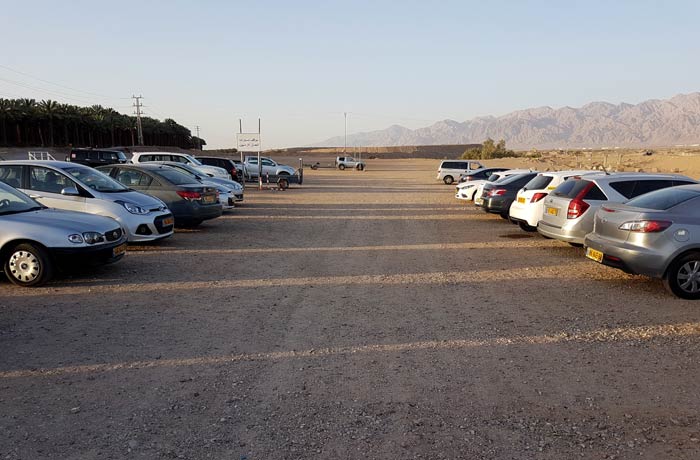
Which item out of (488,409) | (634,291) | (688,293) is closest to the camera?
(488,409)

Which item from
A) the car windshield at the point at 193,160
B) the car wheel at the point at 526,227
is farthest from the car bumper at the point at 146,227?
the car windshield at the point at 193,160

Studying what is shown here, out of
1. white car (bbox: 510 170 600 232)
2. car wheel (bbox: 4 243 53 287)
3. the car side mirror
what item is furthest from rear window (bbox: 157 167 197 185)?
white car (bbox: 510 170 600 232)

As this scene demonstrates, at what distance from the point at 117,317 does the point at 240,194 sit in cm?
1425

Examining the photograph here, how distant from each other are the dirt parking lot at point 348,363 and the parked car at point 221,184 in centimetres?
770

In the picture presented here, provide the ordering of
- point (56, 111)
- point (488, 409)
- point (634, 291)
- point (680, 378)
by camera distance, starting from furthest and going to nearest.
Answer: point (56, 111), point (634, 291), point (680, 378), point (488, 409)

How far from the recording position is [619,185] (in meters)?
10.4

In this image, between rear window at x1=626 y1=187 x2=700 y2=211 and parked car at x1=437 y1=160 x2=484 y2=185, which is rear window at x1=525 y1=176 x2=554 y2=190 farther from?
parked car at x1=437 y1=160 x2=484 y2=185

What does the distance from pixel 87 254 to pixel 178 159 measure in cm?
1854

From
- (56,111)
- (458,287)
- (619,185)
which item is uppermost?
(56,111)

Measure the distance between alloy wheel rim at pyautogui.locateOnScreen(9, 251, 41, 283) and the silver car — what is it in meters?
8.24

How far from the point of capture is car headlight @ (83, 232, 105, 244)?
8320 millimetres

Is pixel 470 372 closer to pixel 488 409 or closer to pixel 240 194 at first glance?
pixel 488 409

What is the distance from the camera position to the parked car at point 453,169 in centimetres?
4041

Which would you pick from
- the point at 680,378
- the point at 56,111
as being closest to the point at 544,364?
the point at 680,378
